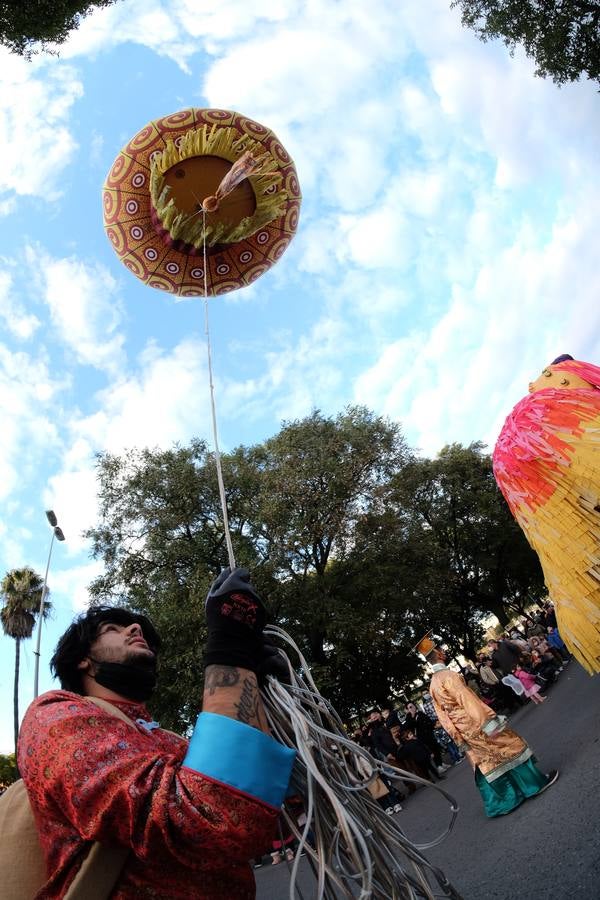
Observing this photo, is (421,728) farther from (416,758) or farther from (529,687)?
(529,687)

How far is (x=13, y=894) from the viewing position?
1124 mm

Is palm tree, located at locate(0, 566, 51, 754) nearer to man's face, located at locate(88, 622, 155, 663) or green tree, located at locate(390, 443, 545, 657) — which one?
green tree, located at locate(390, 443, 545, 657)

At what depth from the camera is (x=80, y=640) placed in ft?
5.38

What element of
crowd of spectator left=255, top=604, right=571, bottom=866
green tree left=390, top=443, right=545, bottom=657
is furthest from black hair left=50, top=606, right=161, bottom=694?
green tree left=390, top=443, right=545, bottom=657

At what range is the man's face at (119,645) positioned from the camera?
1.58 m

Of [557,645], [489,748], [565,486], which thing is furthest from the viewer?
[557,645]

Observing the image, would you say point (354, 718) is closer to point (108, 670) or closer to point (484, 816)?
point (484, 816)

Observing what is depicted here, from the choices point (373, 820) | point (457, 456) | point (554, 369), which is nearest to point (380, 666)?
point (457, 456)

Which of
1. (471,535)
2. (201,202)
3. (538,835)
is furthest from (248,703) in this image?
(471,535)

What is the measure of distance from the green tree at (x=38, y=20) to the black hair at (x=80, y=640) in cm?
864

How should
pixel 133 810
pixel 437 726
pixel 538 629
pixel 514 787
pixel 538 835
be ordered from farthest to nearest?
1. pixel 538 629
2. pixel 437 726
3. pixel 514 787
4. pixel 538 835
5. pixel 133 810

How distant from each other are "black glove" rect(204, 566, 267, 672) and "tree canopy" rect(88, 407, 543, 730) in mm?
12265

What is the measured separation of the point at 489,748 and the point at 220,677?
5.46m

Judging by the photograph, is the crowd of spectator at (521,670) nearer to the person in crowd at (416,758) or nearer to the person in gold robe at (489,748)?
the person in crowd at (416,758)
